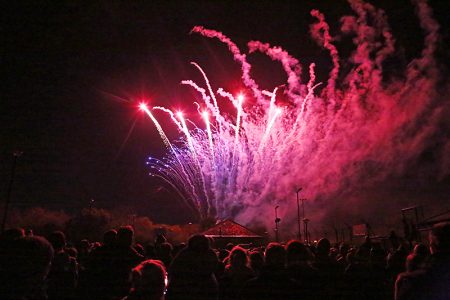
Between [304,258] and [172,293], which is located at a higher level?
[304,258]

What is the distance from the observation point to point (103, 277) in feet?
18.4

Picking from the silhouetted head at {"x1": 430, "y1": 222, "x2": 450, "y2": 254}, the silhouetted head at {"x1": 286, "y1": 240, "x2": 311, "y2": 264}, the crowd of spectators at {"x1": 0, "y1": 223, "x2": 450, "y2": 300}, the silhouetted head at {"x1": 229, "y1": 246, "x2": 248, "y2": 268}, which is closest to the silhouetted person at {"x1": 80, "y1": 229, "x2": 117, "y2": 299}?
the crowd of spectators at {"x1": 0, "y1": 223, "x2": 450, "y2": 300}

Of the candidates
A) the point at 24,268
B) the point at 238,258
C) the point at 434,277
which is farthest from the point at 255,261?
the point at 24,268

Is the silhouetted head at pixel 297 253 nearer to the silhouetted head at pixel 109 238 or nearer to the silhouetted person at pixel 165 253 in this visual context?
the silhouetted head at pixel 109 238

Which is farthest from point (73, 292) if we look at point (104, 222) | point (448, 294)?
point (104, 222)

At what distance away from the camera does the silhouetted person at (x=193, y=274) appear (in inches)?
166

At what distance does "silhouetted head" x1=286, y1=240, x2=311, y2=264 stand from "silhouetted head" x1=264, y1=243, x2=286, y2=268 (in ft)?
0.21

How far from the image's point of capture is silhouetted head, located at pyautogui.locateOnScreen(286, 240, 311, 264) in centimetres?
448

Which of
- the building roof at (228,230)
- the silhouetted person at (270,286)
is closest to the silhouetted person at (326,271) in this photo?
the silhouetted person at (270,286)

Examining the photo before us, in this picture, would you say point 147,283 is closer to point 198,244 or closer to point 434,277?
point 198,244

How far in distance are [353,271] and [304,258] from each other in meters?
2.39

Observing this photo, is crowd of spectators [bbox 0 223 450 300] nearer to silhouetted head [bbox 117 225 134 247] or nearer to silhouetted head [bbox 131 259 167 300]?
silhouetted head [bbox 131 259 167 300]

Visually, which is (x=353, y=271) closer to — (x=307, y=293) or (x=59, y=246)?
(x=307, y=293)

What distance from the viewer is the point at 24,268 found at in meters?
4.12
